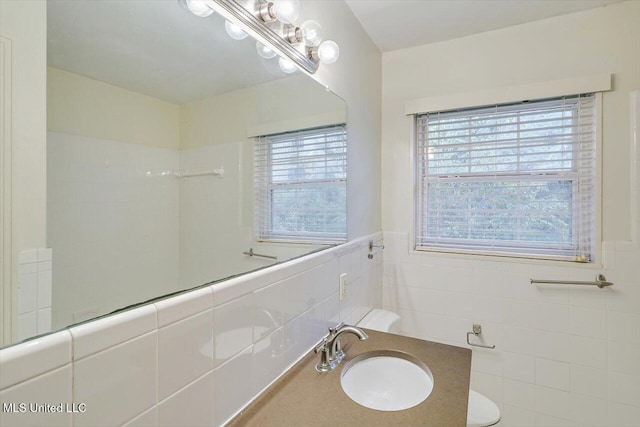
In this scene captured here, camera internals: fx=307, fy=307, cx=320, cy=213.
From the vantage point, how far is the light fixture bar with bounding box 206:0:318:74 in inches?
32.1

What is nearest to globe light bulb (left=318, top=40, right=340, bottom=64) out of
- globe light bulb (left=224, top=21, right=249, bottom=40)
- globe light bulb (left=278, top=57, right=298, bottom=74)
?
globe light bulb (left=278, top=57, right=298, bottom=74)

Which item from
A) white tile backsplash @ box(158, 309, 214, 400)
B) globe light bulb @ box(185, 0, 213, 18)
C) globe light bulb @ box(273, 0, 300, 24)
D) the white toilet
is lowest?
the white toilet

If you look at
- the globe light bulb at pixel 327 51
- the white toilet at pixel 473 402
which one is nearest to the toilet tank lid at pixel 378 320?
the white toilet at pixel 473 402

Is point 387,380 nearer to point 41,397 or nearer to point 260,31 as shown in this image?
point 41,397

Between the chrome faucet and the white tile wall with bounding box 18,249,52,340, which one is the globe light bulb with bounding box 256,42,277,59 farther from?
the chrome faucet

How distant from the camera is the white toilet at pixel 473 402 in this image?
134 centimetres

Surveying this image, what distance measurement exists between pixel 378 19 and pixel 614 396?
2.39m

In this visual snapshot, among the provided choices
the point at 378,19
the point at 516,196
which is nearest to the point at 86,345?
the point at 378,19

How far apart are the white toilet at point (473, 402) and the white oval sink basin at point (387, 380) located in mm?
305

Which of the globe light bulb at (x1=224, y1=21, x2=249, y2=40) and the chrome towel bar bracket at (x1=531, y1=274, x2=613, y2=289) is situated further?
the chrome towel bar bracket at (x1=531, y1=274, x2=613, y2=289)

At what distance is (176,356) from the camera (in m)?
0.65

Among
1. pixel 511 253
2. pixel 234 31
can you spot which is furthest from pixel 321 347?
pixel 511 253

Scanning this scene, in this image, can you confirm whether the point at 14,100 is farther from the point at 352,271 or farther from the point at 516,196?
the point at 516,196

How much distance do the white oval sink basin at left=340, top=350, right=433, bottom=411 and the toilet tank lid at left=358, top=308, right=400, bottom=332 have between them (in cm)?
40
